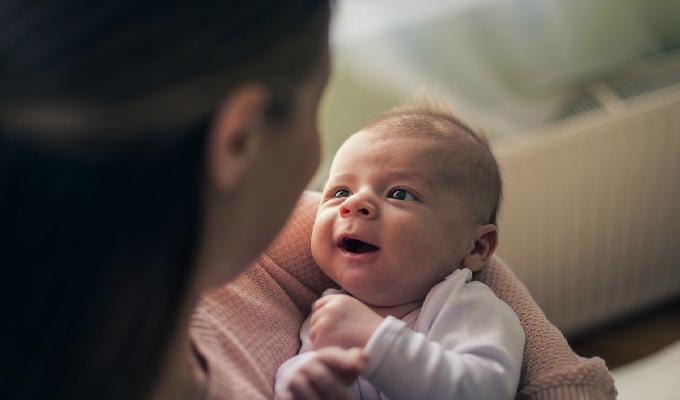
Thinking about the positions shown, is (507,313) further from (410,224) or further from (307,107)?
(307,107)

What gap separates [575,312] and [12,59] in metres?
1.88

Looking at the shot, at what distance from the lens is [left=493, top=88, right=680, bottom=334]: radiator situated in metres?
1.85

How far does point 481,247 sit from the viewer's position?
1.15 metres

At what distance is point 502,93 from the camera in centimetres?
187

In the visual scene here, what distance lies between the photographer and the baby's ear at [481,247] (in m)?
1.12

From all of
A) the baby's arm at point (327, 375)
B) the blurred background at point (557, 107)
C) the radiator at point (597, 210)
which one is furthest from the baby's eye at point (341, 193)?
→ the radiator at point (597, 210)

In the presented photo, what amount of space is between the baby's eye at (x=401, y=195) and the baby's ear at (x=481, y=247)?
0.12 metres

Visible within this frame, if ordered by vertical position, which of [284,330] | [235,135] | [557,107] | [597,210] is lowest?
[597,210]

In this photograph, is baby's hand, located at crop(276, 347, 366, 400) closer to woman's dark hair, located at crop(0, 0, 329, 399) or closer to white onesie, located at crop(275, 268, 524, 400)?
white onesie, located at crop(275, 268, 524, 400)

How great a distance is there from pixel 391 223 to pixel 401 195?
6cm

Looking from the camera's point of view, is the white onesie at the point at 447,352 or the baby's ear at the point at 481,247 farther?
the baby's ear at the point at 481,247

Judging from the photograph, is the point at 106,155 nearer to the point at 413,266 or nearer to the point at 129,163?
the point at 129,163

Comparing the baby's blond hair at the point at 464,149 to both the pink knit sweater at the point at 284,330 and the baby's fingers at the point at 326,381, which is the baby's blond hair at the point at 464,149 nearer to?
the pink knit sweater at the point at 284,330

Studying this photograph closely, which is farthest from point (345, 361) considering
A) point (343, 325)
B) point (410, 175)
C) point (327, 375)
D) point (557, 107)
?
point (557, 107)
